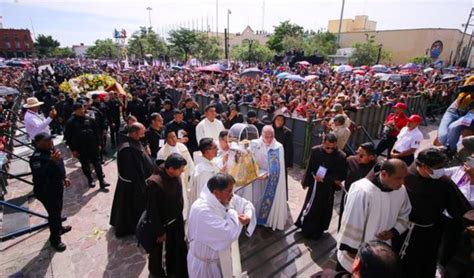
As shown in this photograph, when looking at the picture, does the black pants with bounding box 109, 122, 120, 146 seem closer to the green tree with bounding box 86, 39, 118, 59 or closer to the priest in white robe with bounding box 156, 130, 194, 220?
the priest in white robe with bounding box 156, 130, 194, 220

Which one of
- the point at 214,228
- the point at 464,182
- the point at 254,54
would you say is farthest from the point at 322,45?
the point at 214,228

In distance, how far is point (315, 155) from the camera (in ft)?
15.0

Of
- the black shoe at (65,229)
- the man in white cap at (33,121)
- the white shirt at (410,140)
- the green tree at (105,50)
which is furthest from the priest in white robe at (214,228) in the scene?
the green tree at (105,50)

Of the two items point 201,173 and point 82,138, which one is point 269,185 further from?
point 82,138

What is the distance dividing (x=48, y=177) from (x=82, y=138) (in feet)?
7.08

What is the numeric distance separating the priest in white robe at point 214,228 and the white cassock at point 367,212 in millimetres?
1074

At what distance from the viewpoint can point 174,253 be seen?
12.2ft

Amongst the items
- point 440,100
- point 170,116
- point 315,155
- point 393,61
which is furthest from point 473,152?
point 393,61

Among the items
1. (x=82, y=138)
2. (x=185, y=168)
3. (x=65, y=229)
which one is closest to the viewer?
(x=185, y=168)

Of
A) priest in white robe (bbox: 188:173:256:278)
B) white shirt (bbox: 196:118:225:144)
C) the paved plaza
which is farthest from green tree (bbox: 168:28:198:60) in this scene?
priest in white robe (bbox: 188:173:256:278)

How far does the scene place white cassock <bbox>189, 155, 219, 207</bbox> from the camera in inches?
A: 154

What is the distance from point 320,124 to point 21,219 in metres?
7.28

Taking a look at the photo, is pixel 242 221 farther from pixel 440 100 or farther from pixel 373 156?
pixel 440 100

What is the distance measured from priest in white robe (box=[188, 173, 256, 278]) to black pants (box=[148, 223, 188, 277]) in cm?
79
